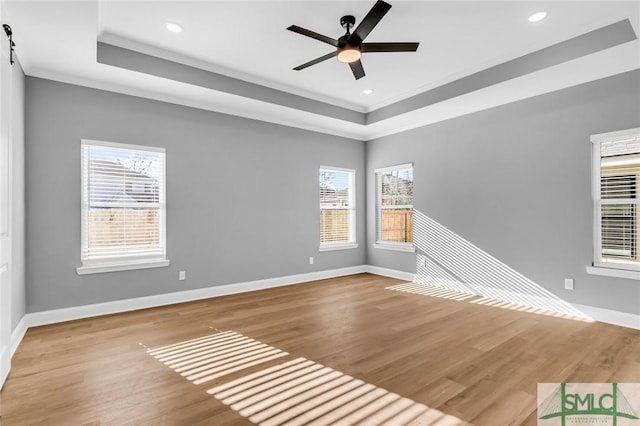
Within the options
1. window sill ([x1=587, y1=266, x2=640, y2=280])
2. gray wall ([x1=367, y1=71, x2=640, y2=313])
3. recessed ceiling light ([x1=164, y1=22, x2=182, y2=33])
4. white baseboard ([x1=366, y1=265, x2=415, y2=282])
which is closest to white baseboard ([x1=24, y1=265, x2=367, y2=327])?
white baseboard ([x1=366, y1=265, x2=415, y2=282])

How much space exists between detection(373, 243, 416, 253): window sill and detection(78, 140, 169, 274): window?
3.86 m

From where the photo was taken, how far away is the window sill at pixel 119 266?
3.93 m

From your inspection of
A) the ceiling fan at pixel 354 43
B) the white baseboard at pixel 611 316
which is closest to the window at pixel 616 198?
the white baseboard at pixel 611 316

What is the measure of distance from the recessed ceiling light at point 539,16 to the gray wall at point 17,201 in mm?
4793

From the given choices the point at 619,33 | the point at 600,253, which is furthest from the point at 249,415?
the point at 619,33

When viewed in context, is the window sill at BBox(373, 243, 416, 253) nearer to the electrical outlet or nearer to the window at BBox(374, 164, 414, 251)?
the window at BBox(374, 164, 414, 251)

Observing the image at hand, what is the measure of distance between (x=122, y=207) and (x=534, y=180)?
5274 millimetres

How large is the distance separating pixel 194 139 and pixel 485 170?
420 cm

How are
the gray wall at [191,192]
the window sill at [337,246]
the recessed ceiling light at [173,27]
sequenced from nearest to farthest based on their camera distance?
the recessed ceiling light at [173,27], the gray wall at [191,192], the window sill at [337,246]

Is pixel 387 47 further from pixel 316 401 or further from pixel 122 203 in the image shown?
pixel 122 203

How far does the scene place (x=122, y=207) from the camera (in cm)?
422

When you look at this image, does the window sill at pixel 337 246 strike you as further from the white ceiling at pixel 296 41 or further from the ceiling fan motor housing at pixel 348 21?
the ceiling fan motor housing at pixel 348 21

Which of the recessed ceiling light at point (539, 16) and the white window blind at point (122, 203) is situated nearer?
the recessed ceiling light at point (539, 16)

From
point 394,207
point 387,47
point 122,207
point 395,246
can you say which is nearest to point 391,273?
point 395,246
